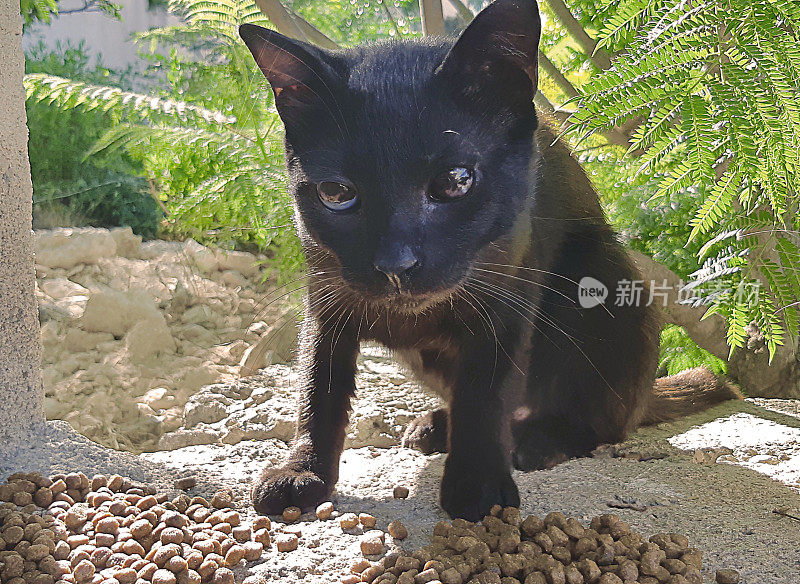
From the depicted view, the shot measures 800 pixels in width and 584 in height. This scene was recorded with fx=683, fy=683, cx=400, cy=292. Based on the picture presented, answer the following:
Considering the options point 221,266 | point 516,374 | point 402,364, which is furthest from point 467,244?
point 221,266

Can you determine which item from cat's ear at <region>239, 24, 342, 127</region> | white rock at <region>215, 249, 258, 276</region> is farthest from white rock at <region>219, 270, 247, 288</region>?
cat's ear at <region>239, 24, 342, 127</region>

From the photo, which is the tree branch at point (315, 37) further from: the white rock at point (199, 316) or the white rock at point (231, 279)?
the white rock at point (231, 279)

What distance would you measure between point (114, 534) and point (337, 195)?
90cm

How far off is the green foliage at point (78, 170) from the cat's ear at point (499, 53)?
13.7 ft

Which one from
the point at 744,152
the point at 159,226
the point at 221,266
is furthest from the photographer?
the point at 159,226

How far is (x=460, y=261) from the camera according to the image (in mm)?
1474

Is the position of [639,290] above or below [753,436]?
above

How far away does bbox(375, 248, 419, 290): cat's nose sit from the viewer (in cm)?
136

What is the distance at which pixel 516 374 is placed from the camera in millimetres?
1767

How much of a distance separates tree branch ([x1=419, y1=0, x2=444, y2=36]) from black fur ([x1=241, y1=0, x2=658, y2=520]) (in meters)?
1.08

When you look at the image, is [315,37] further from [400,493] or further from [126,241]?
[126,241]

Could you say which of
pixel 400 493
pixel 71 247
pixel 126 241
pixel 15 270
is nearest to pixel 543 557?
pixel 400 493

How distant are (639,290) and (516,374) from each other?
0.64m

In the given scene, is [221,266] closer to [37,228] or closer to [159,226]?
[159,226]
